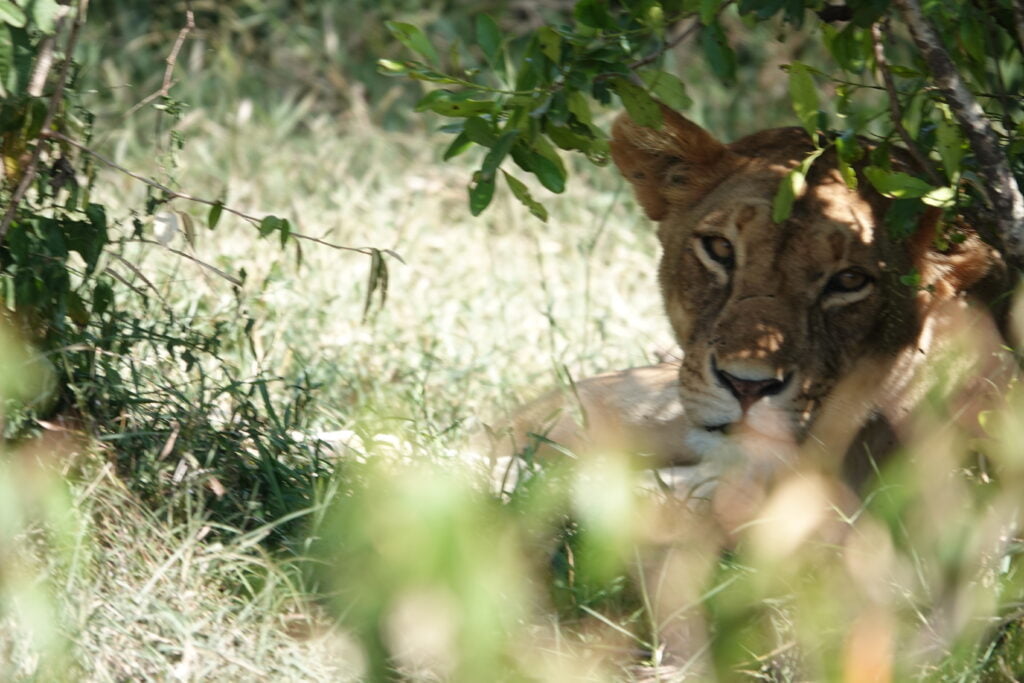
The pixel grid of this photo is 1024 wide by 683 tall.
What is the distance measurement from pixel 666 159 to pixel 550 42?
3.33 ft

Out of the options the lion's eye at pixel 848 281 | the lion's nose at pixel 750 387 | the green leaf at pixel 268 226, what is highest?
the green leaf at pixel 268 226

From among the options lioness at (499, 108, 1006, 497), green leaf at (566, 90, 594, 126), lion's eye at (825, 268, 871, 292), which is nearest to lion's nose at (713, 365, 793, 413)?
lioness at (499, 108, 1006, 497)

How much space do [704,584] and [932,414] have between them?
0.75 metres

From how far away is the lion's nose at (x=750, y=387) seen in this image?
316cm

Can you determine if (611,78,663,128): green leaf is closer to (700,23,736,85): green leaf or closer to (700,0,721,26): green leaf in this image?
(700,23,736,85): green leaf

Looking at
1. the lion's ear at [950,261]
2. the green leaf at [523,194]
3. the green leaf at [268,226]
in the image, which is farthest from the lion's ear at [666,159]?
the green leaf at [268,226]

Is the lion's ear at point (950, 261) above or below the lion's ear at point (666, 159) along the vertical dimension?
below

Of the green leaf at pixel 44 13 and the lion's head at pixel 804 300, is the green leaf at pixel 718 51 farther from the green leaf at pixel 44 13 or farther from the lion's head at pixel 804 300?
the green leaf at pixel 44 13

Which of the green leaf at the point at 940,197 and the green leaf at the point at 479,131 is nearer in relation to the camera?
the green leaf at the point at 940,197

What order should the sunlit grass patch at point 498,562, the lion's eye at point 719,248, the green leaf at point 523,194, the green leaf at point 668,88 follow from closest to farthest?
1. the sunlit grass patch at point 498,562
2. the green leaf at point 523,194
3. the green leaf at point 668,88
4. the lion's eye at point 719,248

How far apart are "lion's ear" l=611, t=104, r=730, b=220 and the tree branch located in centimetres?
94

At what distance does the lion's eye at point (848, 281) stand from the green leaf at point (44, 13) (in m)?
1.77

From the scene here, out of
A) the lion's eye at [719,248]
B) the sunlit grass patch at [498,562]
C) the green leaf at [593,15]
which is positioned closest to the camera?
the sunlit grass patch at [498,562]

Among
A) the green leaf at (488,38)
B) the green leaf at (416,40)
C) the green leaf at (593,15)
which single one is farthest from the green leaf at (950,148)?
the green leaf at (416,40)
